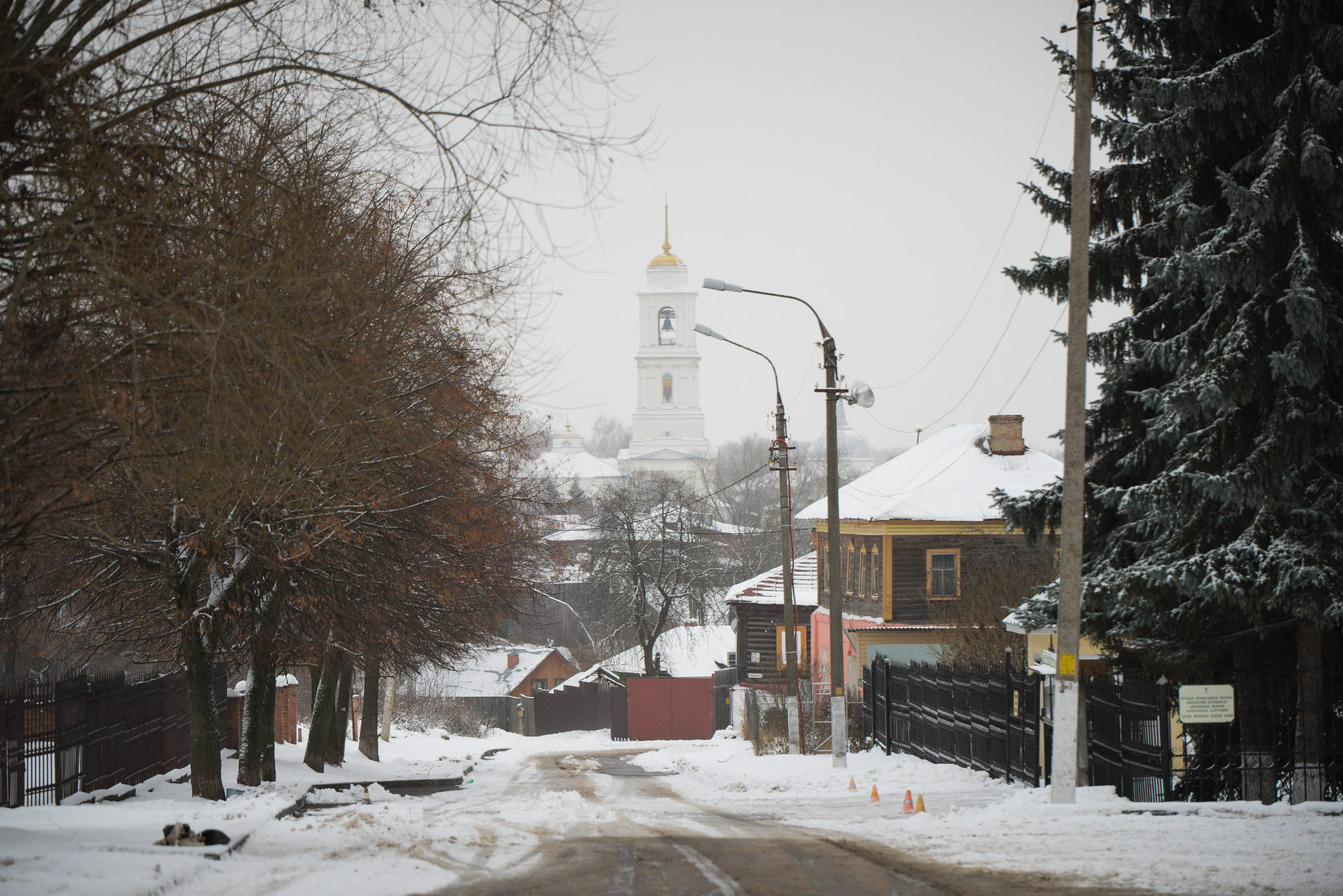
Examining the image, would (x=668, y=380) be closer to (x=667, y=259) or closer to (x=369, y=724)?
(x=667, y=259)

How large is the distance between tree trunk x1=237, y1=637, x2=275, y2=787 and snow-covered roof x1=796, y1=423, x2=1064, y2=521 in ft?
68.1

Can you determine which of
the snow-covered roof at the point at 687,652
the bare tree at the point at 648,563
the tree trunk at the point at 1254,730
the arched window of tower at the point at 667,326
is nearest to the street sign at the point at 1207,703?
the tree trunk at the point at 1254,730

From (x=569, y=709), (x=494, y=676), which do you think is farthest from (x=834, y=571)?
(x=494, y=676)

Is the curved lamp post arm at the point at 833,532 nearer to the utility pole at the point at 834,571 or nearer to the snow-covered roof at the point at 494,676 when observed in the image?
the utility pole at the point at 834,571

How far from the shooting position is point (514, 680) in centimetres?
7425

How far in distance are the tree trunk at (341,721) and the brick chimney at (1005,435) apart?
822 inches

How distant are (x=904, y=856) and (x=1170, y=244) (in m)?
7.74

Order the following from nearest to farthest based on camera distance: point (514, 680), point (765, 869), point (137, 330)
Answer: point (137, 330)
point (765, 869)
point (514, 680)

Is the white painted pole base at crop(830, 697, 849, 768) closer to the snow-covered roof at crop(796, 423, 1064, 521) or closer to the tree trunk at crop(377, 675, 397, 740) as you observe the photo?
the snow-covered roof at crop(796, 423, 1064, 521)

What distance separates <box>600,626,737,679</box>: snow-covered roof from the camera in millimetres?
61031

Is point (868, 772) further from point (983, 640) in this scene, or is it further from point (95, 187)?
point (95, 187)

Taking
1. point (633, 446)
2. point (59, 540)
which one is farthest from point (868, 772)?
point (633, 446)

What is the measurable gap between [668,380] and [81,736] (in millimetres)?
Answer: 147516

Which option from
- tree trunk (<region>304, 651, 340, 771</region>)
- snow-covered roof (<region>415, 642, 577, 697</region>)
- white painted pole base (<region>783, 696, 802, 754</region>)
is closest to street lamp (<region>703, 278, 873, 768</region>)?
white painted pole base (<region>783, 696, 802, 754</region>)
